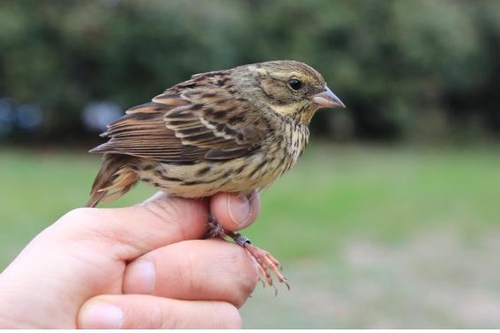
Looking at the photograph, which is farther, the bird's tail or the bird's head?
the bird's head

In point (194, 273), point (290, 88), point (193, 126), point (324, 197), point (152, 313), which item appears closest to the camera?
point (152, 313)

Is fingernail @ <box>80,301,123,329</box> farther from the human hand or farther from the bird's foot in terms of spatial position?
the bird's foot

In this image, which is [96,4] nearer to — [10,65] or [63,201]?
[10,65]

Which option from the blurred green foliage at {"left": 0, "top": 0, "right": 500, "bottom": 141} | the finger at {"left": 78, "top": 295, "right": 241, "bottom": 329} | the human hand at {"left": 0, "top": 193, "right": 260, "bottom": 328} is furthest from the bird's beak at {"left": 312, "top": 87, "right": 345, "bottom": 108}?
the blurred green foliage at {"left": 0, "top": 0, "right": 500, "bottom": 141}

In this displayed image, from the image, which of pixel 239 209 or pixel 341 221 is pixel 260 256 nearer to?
pixel 239 209

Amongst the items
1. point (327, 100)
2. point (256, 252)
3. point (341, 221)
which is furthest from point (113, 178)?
point (341, 221)

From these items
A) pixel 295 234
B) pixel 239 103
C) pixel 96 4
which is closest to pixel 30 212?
pixel 295 234

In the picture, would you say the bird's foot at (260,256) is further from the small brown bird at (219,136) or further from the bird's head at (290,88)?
the bird's head at (290,88)

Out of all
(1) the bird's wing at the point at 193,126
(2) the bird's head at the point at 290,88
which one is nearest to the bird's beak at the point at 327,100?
(2) the bird's head at the point at 290,88
